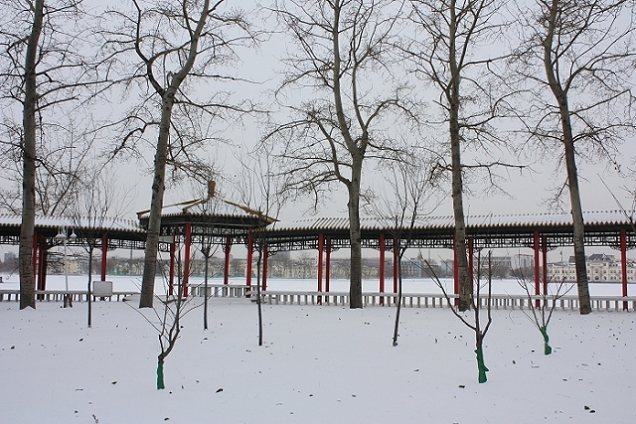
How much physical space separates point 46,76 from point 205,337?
8.98 metres

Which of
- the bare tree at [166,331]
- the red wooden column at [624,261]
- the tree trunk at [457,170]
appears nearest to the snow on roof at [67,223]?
the bare tree at [166,331]

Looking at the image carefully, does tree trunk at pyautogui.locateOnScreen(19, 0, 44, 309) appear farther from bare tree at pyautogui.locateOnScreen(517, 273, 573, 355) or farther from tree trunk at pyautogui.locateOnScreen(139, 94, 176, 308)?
bare tree at pyautogui.locateOnScreen(517, 273, 573, 355)

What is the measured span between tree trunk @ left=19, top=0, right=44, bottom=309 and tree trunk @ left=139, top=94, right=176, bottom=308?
2615 mm

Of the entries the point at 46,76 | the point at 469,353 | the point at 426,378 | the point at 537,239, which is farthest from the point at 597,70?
the point at 46,76

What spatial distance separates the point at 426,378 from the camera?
5.97 meters

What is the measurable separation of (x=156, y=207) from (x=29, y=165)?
3128mm

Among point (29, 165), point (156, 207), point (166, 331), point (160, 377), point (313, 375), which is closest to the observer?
point (160, 377)

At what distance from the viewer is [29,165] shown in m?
12.9

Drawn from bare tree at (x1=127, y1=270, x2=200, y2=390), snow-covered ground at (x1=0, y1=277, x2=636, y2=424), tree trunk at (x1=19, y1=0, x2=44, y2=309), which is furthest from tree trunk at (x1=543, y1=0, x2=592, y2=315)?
tree trunk at (x1=19, y1=0, x2=44, y2=309)

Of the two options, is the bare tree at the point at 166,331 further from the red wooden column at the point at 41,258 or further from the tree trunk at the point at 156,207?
the red wooden column at the point at 41,258

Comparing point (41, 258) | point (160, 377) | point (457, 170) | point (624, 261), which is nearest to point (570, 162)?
point (457, 170)

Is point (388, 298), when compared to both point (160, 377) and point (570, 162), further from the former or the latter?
point (160, 377)

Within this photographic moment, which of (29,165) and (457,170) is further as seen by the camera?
(457,170)

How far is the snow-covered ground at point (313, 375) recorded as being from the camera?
15.3ft
